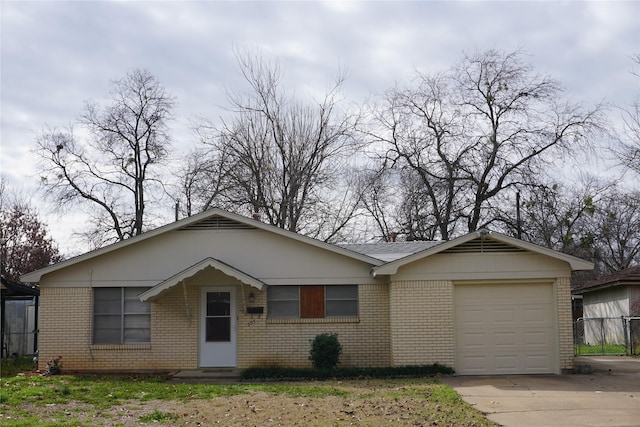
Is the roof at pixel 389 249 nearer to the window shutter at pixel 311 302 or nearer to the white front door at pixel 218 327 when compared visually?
Result: the window shutter at pixel 311 302

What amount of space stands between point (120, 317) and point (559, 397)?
11.0m

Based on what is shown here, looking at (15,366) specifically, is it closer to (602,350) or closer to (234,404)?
(234,404)

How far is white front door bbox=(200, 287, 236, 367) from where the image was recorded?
18.6 metres

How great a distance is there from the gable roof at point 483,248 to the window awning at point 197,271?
3035mm

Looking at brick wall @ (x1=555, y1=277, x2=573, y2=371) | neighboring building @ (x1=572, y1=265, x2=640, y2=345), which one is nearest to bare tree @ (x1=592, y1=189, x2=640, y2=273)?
neighboring building @ (x1=572, y1=265, x2=640, y2=345)

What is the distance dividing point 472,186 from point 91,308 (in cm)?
2202

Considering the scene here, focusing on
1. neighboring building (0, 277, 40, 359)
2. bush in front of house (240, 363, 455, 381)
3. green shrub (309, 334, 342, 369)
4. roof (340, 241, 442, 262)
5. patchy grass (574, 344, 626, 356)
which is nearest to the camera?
bush in front of house (240, 363, 455, 381)

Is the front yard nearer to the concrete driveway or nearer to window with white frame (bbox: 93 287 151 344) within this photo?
the concrete driveway

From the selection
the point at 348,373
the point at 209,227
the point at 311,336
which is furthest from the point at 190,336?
the point at 348,373

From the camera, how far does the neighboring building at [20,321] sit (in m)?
25.6

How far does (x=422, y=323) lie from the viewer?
17.5 metres

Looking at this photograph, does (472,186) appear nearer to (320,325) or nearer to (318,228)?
(318,228)

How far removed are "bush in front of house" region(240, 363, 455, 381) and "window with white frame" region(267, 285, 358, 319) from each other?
1888mm

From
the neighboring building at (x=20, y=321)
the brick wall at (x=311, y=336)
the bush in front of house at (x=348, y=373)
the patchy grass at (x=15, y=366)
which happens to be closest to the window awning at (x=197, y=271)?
the brick wall at (x=311, y=336)
